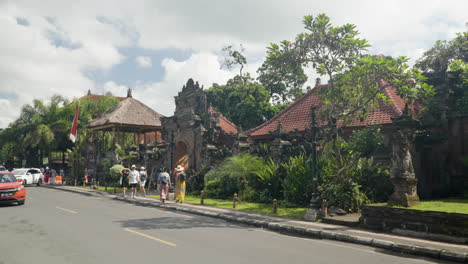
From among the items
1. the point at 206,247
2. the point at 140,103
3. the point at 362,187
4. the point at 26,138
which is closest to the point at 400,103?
the point at 362,187

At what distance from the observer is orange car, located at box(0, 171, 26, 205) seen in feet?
48.8

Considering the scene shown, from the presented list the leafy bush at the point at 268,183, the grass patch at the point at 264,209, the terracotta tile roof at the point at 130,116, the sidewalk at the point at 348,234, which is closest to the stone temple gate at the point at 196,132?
the leafy bush at the point at 268,183

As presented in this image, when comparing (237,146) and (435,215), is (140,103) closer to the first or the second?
(237,146)

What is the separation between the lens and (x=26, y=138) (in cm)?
3822

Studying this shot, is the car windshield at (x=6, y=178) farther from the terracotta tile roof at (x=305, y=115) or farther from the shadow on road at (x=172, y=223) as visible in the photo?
the terracotta tile roof at (x=305, y=115)

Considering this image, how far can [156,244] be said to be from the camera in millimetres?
7980

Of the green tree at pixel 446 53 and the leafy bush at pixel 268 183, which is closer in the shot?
the leafy bush at pixel 268 183

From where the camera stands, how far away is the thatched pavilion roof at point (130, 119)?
31172 millimetres

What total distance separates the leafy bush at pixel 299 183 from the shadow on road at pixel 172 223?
4401 millimetres

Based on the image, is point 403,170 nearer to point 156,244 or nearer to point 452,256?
point 452,256

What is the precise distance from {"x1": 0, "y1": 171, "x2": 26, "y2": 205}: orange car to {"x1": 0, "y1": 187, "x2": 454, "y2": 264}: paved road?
387cm

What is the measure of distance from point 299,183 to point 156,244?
29.6ft

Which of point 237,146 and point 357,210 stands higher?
point 237,146

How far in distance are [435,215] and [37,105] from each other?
133 ft
